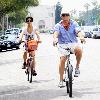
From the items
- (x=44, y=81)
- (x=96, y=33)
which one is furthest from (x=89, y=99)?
(x=96, y=33)

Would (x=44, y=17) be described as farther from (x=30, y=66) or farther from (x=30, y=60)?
(x=30, y=66)

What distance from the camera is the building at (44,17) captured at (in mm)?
172250

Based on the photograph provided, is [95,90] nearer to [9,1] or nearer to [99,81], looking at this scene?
[99,81]

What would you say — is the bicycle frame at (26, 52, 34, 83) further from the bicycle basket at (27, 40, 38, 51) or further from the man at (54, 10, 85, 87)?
the man at (54, 10, 85, 87)

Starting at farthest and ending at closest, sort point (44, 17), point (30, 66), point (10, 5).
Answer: point (44, 17) < point (10, 5) < point (30, 66)

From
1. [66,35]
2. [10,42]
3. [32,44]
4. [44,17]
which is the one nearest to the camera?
[66,35]

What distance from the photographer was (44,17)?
173 m

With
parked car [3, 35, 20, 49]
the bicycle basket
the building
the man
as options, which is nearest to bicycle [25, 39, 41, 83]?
the bicycle basket

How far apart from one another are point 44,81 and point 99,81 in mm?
1602

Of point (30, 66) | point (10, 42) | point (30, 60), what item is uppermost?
point (30, 60)

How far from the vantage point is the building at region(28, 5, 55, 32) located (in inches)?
6781

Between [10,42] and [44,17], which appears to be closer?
[10,42]

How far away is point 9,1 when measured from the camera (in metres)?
52.8

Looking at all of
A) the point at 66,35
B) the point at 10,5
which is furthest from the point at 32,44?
the point at 10,5
